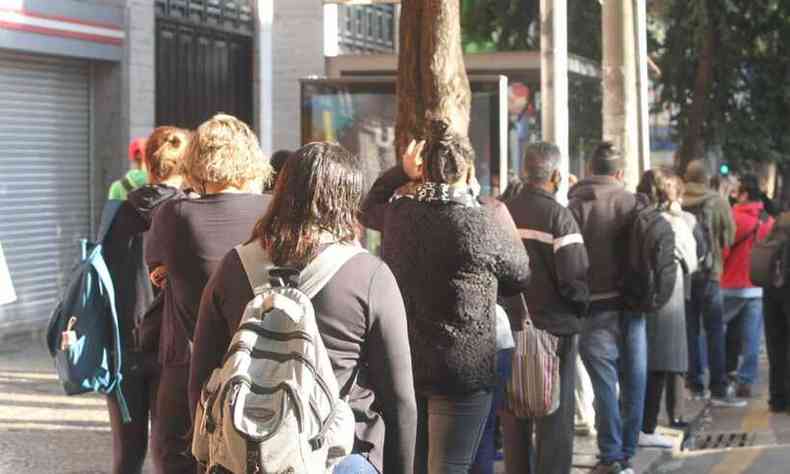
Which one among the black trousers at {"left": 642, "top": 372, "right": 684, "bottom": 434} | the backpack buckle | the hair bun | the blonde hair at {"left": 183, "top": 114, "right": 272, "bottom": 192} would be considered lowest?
the black trousers at {"left": 642, "top": 372, "right": 684, "bottom": 434}

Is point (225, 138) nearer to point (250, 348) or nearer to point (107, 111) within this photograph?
point (250, 348)

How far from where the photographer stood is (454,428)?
6055 millimetres

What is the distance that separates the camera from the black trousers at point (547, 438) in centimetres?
736

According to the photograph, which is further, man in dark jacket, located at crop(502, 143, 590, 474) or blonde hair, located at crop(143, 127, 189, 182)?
man in dark jacket, located at crop(502, 143, 590, 474)

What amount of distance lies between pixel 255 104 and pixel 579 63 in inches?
229

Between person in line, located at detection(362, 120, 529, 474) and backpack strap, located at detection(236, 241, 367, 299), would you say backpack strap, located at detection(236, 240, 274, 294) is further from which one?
person in line, located at detection(362, 120, 529, 474)

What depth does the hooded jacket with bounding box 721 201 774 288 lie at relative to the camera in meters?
13.3

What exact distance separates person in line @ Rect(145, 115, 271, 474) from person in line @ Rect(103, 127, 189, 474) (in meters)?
0.91

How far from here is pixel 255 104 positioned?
1997 centimetres

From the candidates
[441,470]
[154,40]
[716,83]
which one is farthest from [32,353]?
[716,83]

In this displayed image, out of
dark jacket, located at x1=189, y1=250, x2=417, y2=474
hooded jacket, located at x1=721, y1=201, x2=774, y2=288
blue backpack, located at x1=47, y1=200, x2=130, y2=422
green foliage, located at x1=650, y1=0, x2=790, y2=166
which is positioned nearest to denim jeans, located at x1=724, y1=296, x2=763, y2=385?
hooded jacket, located at x1=721, y1=201, x2=774, y2=288

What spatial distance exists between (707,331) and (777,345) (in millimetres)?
854

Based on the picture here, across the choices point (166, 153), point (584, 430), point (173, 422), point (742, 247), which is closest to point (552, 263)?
point (166, 153)

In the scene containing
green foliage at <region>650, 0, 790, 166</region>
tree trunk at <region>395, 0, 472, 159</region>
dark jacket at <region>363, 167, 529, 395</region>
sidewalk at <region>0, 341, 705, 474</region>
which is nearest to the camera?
dark jacket at <region>363, 167, 529, 395</region>
